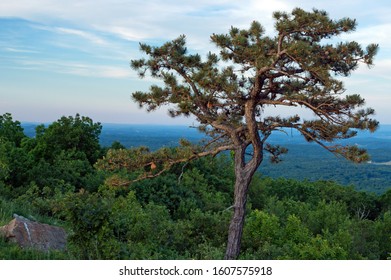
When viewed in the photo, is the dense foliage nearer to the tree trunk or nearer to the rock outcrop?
the rock outcrop

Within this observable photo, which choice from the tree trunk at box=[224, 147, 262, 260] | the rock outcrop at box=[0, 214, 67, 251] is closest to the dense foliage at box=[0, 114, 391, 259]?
the rock outcrop at box=[0, 214, 67, 251]

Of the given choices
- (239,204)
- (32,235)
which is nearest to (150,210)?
(239,204)

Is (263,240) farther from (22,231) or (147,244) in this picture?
(22,231)

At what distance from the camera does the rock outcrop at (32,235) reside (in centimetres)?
845

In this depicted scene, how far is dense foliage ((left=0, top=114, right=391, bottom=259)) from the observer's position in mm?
8086

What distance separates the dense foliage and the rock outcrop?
0.80 feet

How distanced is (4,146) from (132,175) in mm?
4446

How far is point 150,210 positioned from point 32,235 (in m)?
5.62

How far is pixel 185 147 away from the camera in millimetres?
10359

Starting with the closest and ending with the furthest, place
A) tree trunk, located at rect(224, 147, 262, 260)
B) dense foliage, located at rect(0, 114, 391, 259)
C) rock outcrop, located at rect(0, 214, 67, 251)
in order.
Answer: dense foliage, located at rect(0, 114, 391, 259) → rock outcrop, located at rect(0, 214, 67, 251) → tree trunk, located at rect(224, 147, 262, 260)

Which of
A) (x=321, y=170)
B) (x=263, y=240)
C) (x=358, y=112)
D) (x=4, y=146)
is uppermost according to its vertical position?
(x=358, y=112)

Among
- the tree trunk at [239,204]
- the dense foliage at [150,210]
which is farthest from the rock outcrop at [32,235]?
the tree trunk at [239,204]

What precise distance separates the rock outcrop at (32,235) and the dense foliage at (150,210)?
0.24m

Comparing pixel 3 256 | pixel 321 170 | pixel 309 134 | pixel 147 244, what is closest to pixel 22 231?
pixel 3 256
